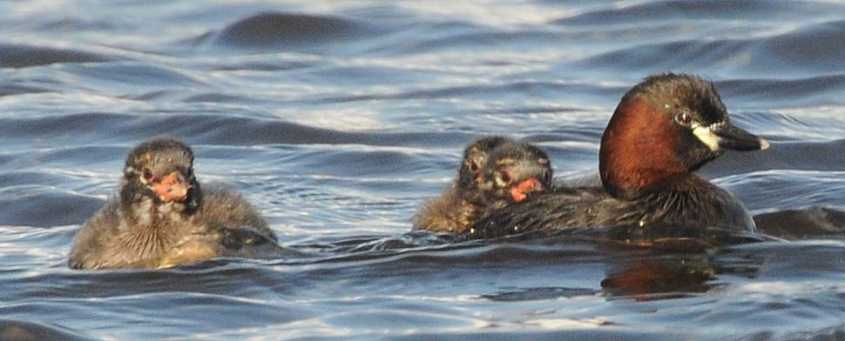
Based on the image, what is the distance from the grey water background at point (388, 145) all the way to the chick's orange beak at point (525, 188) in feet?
1.78

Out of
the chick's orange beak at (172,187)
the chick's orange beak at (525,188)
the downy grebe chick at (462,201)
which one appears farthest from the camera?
the downy grebe chick at (462,201)

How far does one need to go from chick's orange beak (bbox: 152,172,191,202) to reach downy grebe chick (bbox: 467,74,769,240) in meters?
1.57

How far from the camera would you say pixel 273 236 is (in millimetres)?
11188

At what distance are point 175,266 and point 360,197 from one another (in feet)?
9.16

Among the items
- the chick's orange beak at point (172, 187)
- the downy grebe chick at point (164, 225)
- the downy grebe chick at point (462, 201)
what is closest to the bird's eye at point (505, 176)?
the downy grebe chick at point (462, 201)

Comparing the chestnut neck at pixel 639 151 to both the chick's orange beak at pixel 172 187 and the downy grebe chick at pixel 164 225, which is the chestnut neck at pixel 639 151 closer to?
the downy grebe chick at pixel 164 225

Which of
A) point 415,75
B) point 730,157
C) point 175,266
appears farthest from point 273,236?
point 415,75

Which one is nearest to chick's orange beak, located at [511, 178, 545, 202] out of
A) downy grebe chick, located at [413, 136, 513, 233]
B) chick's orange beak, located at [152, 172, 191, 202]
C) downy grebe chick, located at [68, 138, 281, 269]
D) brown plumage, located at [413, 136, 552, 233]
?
brown plumage, located at [413, 136, 552, 233]

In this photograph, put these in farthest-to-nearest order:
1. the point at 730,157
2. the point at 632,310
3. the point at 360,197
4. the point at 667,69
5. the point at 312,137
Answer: the point at 667,69
the point at 312,137
the point at 730,157
the point at 360,197
the point at 632,310

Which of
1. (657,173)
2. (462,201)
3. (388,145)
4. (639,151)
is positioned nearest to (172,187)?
(462,201)

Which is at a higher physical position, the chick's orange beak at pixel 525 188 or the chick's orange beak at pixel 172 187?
the chick's orange beak at pixel 172 187

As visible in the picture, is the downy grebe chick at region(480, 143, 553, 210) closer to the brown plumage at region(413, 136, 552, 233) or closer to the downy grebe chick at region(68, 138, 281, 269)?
the brown plumage at region(413, 136, 552, 233)

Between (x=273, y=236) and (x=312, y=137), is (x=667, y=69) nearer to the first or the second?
(x=312, y=137)

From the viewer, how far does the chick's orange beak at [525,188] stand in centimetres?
1141
